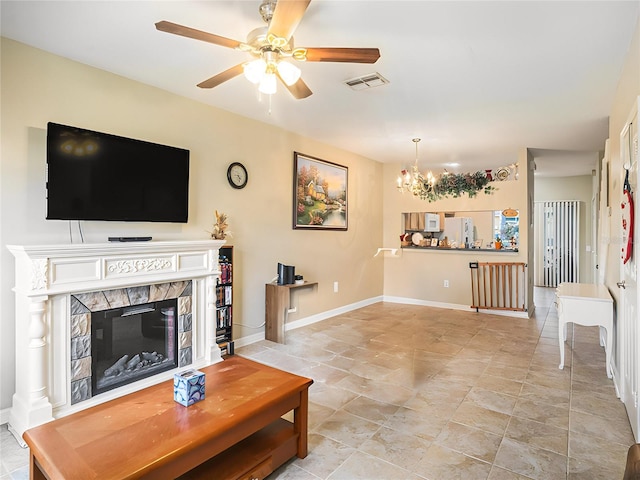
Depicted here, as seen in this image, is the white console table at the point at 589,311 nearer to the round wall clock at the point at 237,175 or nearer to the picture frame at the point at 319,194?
the picture frame at the point at 319,194

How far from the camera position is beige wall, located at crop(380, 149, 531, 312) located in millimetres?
5566

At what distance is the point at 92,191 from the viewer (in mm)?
2707

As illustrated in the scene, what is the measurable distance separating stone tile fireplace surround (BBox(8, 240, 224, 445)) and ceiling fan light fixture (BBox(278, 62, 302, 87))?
5.39 feet

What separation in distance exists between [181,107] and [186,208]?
3.10 ft

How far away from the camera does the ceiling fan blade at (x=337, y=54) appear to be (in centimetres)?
187

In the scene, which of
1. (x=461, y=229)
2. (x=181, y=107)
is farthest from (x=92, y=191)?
(x=461, y=229)

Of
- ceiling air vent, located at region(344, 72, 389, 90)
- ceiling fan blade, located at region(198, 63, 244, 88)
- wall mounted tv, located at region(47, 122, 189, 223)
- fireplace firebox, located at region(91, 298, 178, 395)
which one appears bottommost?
fireplace firebox, located at region(91, 298, 178, 395)

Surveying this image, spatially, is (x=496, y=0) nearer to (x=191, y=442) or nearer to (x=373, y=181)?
(x=191, y=442)

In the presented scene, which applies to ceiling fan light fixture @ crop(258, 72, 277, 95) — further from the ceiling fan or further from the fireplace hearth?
the fireplace hearth

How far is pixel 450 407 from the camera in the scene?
8.69 ft

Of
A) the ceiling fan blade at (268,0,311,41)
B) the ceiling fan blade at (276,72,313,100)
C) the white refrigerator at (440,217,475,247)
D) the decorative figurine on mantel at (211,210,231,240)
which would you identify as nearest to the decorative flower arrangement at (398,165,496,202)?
the white refrigerator at (440,217,475,247)

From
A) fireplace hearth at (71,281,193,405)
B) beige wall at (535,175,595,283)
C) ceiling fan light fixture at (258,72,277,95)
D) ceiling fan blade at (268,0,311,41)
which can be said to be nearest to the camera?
ceiling fan blade at (268,0,311,41)

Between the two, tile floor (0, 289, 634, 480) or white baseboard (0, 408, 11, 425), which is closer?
tile floor (0, 289, 634, 480)

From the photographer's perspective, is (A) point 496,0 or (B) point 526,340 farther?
(B) point 526,340
